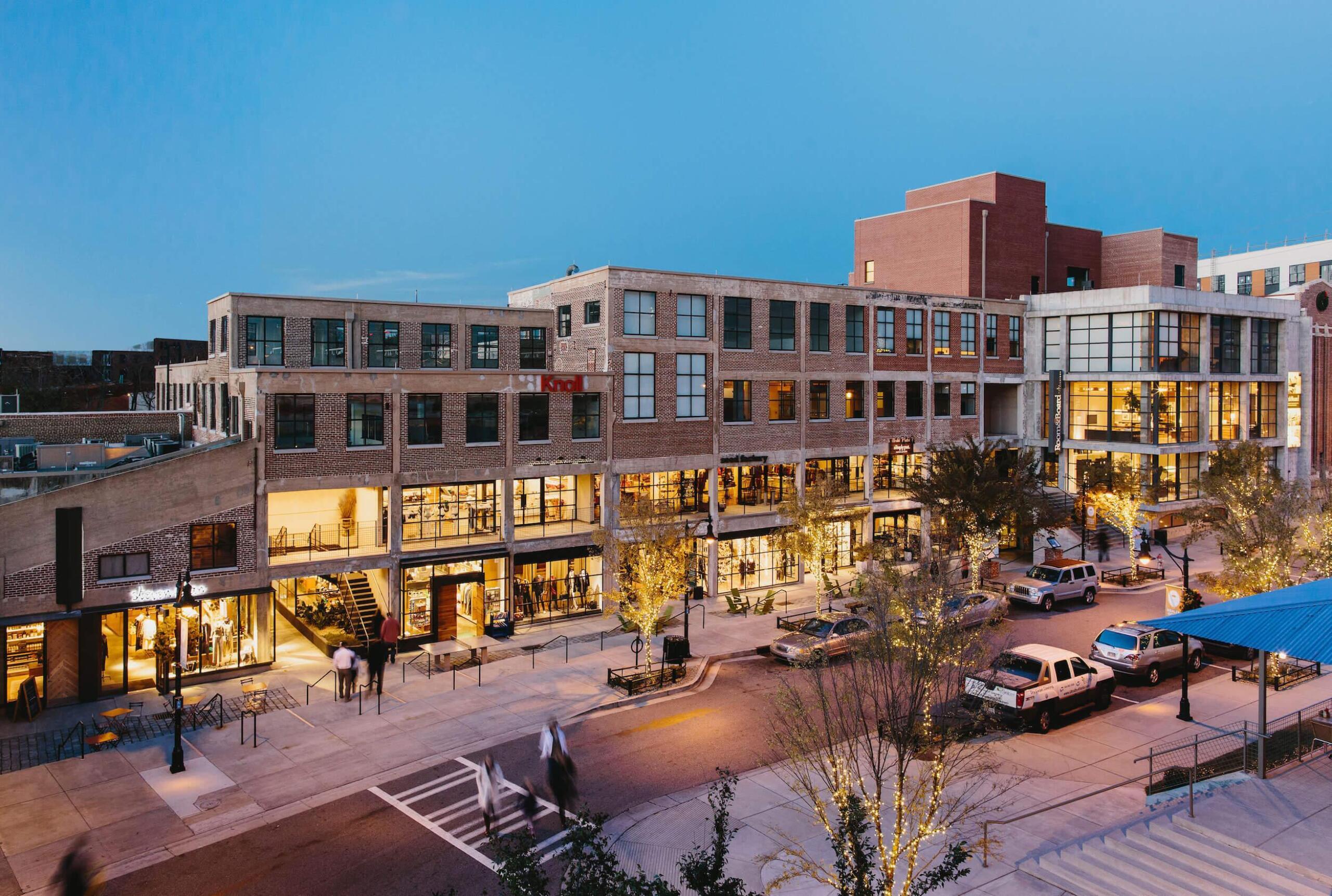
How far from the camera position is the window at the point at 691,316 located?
1559 inches

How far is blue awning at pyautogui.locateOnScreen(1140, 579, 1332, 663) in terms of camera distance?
640 inches

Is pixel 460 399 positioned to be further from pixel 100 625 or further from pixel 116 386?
pixel 116 386

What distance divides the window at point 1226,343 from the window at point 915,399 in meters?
20.3

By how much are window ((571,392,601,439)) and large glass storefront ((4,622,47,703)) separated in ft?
62.1

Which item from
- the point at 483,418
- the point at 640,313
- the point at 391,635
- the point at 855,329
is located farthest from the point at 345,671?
the point at 855,329

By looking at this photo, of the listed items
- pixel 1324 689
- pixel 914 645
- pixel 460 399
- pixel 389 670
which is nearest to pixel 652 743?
pixel 914 645

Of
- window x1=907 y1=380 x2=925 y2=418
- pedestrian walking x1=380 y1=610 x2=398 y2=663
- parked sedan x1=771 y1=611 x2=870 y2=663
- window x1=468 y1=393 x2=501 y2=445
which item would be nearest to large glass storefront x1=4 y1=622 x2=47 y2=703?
pedestrian walking x1=380 y1=610 x2=398 y2=663

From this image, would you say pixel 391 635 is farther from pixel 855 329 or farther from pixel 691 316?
pixel 855 329

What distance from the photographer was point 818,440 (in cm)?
4425

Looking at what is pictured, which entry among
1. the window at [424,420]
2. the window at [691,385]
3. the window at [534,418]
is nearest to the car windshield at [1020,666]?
the window at [691,385]

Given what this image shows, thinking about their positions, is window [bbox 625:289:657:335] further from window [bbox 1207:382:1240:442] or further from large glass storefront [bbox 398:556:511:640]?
window [bbox 1207:382:1240:442]

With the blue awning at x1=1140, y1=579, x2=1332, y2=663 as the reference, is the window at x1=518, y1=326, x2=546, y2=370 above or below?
above

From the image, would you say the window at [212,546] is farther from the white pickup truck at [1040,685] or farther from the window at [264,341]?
the white pickup truck at [1040,685]

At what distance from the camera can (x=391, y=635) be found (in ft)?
97.3
